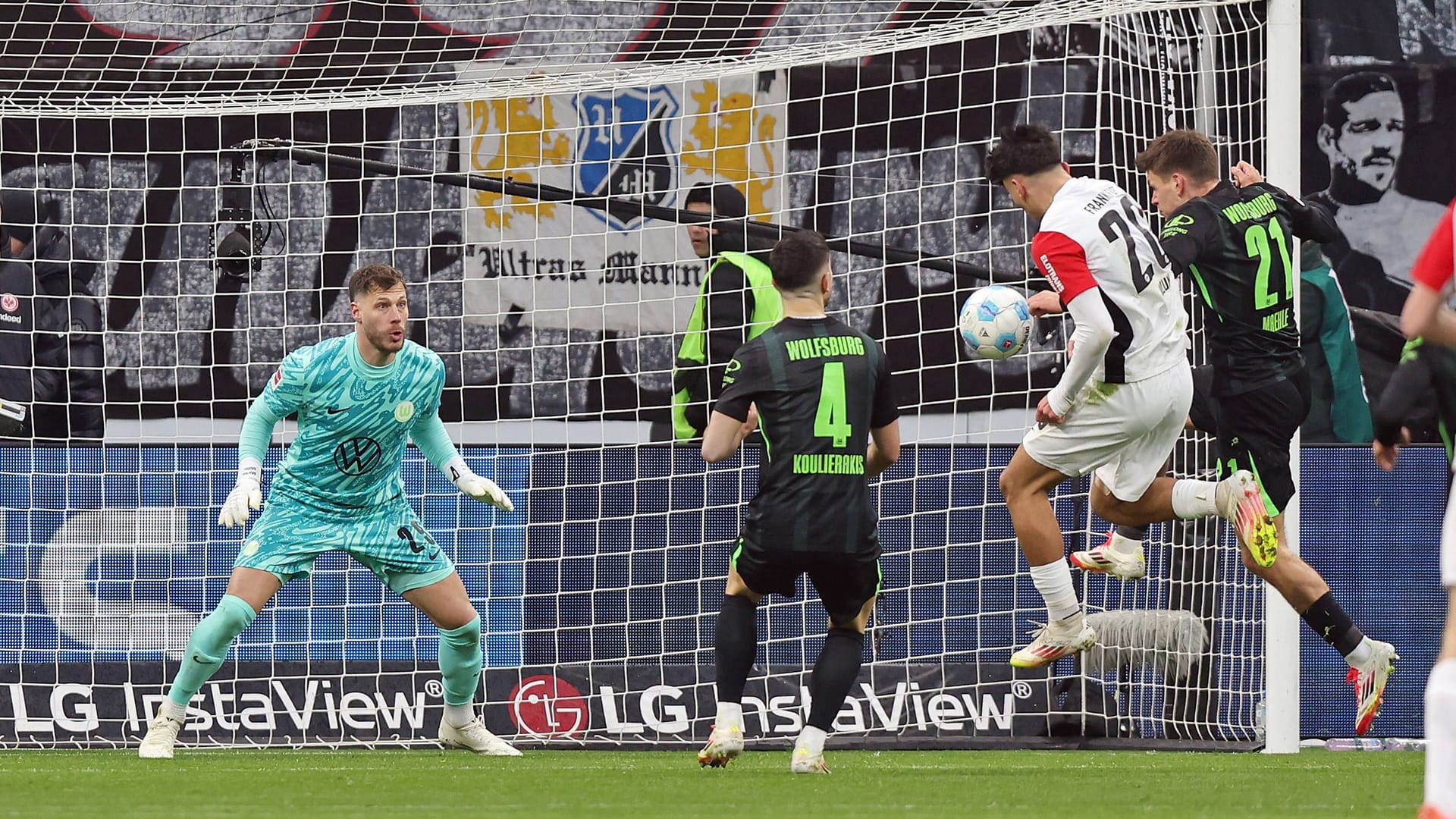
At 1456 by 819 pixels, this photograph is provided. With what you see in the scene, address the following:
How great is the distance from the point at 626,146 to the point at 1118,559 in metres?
4.23

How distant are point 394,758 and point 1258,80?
4644mm

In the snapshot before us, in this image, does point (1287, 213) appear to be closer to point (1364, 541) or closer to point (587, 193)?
point (1364, 541)

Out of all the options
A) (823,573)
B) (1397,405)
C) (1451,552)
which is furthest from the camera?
(823,573)

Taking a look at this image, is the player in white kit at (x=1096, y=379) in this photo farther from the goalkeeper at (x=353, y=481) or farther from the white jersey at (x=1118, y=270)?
the goalkeeper at (x=353, y=481)

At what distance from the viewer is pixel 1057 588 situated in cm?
663

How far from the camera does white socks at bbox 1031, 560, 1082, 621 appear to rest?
6621 millimetres

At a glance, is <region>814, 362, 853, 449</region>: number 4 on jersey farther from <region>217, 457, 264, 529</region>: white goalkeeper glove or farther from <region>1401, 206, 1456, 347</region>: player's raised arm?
A: <region>1401, 206, 1456, 347</region>: player's raised arm

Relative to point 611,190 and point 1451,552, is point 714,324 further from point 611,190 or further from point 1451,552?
point 1451,552

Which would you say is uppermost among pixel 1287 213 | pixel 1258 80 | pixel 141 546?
pixel 1258 80

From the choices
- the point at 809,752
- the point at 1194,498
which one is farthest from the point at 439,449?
the point at 1194,498

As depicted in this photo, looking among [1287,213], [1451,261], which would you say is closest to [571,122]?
[1287,213]

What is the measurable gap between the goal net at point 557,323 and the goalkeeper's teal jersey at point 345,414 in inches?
52.3

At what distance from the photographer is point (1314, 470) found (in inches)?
326

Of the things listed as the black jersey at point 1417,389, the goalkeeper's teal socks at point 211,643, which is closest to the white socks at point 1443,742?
the black jersey at point 1417,389
